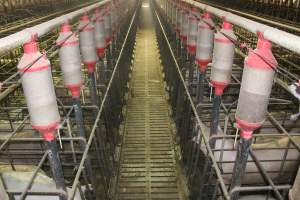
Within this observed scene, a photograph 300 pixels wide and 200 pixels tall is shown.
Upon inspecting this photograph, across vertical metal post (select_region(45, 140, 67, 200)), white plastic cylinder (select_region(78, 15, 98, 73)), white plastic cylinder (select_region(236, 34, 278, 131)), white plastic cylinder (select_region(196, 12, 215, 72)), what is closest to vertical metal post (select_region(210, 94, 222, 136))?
white plastic cylinder (select_region(196, 12, 215, 72))

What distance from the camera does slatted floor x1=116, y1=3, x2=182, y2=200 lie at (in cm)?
428

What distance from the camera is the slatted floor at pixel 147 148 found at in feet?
14.0

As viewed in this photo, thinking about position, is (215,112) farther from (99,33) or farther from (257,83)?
(99,33)

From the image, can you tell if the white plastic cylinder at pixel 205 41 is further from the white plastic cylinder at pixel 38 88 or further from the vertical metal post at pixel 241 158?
the white plastic cylinder at pixel 38 88

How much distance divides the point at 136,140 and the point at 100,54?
188cm

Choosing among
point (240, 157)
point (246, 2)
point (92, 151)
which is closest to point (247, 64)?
point (240, 157)

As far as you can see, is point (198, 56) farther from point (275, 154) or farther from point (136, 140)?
point (136, 140)

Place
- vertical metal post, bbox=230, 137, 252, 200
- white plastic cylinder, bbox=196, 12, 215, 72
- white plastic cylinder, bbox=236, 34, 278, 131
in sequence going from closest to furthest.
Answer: white plastic cylinder, bbox=236, 34, 278, 131 < vertical metal post, bbox=230, 137, 252, 200 < white plastic cylinder, bbox=196, 12, 215, 72

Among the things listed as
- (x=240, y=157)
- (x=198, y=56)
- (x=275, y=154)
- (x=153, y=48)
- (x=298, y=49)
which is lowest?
(x=153, y=48)

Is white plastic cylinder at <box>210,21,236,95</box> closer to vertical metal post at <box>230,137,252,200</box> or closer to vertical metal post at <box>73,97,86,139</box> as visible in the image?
vertical metal post at <box>230,137,252,200</box>

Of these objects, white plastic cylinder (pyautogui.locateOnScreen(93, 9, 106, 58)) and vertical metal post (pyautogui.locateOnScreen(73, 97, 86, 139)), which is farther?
white plastic cylinder (pyautogui.locateOnScreen(93, 9, 106, 58))

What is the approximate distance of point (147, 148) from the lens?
5.28 m

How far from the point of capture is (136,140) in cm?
552

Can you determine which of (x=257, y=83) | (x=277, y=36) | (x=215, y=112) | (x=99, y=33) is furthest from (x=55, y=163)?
(x=99, y=33)
